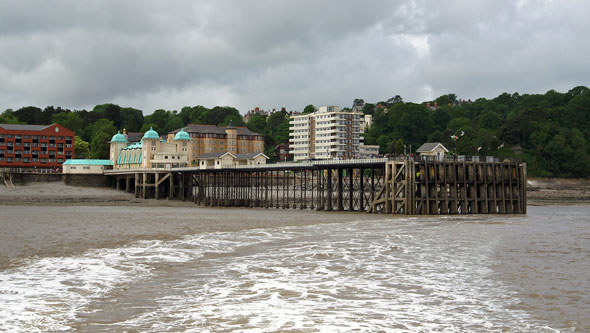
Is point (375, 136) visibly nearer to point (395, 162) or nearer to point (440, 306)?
point (395, 162)

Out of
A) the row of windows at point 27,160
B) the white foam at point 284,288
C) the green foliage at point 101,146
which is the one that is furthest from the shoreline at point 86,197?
the white foam at point 284,288

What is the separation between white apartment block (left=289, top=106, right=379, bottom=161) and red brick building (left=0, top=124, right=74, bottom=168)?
208ft

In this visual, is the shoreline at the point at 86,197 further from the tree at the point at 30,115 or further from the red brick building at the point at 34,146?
the tree at the point at 30,115

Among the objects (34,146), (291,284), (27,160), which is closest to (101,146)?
(34,146)

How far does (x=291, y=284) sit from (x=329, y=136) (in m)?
143

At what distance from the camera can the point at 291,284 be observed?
1764 centimetres

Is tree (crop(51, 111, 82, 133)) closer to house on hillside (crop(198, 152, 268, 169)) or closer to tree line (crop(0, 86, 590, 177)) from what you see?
tree line (crop(0, 86, 590, 177))

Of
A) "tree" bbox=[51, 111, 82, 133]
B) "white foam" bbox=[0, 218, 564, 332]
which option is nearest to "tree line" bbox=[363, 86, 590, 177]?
"tree" bbox=[51, 111, 82, 133]

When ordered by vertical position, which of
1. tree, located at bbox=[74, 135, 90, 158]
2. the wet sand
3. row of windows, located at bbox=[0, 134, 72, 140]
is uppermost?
row of windows, located at bbox=[0, 134, 72, 140]

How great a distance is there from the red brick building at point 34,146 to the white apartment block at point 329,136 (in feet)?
208

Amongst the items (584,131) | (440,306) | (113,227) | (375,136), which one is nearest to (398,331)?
(440,306)

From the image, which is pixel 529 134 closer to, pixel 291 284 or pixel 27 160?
pixel 27 160

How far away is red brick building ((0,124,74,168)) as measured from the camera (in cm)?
12575

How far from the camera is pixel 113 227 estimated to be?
3819cm
